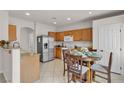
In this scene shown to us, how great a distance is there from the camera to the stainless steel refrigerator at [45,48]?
6617 millimetres


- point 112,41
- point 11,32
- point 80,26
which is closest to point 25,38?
point 11,32

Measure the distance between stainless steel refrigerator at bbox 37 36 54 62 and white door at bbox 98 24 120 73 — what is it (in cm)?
335

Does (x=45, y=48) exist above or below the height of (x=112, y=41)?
below

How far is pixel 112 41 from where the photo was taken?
446 cm

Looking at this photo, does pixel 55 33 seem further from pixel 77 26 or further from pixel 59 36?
pixel 77 26

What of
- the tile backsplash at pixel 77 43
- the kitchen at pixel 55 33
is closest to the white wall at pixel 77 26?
the kitchen at pixel 55 33

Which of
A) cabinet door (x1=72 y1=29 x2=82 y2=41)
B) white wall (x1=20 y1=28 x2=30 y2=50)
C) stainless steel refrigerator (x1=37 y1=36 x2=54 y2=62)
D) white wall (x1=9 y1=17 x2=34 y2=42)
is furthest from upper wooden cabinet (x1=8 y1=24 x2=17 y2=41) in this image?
cabinet door (x1=72 y1=29 x2=82 y2=41)

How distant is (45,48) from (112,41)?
389 centimetres

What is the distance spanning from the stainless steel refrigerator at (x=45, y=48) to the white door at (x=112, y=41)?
132 inches

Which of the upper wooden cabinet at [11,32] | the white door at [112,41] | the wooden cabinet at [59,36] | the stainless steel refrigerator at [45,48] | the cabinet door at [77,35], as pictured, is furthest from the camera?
the wooden cabinet at [59,36]

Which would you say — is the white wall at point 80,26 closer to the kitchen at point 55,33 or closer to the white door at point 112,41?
the kitchen at point 55,33
